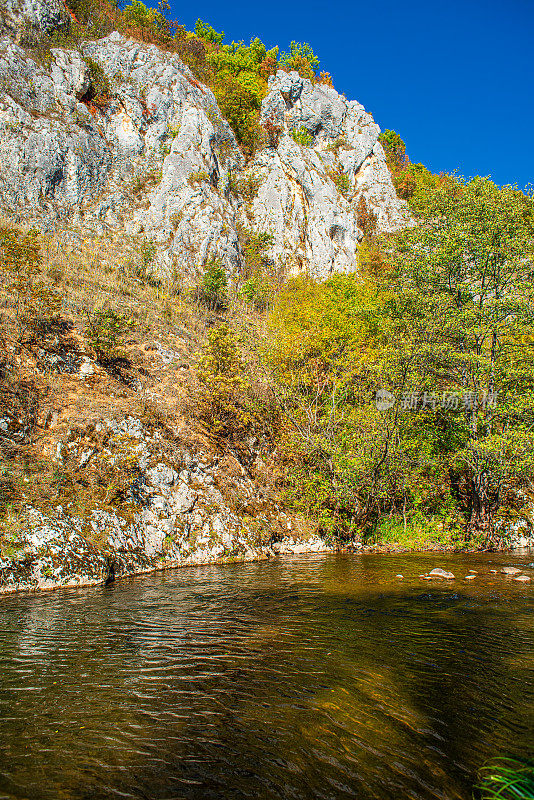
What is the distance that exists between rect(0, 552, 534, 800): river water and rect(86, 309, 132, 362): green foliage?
1232cm

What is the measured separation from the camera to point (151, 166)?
40531mm

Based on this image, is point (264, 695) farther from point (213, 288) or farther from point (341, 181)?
point (341, 181)

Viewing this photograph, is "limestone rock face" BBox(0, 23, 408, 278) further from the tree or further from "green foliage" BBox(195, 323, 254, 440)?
the tree

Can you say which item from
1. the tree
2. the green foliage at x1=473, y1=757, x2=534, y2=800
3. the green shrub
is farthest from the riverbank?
the green shrub

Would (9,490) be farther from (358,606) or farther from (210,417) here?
(358,606)

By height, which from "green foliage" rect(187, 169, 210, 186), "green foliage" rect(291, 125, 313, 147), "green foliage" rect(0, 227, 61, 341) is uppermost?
"green foliage" rect(291, 125, 313, 147)

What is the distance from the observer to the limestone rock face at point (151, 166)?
34188 mm

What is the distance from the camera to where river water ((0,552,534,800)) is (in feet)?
11.1

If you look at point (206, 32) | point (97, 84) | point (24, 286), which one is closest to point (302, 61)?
point (206, 32)

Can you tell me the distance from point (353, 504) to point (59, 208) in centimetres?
3425

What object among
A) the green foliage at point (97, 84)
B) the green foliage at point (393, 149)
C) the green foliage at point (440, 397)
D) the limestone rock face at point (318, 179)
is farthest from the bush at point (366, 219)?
the green foliage at point (440, 397)

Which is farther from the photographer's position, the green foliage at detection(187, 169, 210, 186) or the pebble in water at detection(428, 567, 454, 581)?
the green foliage at detection(187, 169, 210, 186)

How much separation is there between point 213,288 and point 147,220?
466 inches

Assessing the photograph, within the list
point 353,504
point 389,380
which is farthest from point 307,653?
point 389,380
